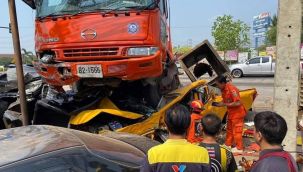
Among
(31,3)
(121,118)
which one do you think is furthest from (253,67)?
(121,118)

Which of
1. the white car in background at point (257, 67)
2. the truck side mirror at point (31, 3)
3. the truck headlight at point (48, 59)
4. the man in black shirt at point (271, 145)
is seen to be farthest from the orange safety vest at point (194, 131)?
the white car in background at point (257, 67)

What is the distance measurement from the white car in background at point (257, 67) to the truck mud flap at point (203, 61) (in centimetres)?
2190

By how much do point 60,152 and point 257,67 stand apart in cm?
3115

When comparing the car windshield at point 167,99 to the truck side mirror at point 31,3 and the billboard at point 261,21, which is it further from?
the billboard at point 261,21

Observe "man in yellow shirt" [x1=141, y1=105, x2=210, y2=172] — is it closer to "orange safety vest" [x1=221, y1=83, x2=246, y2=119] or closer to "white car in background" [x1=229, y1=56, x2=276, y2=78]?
"orange safety vest" [x1=221, y1=83, x2=246, y2=119]

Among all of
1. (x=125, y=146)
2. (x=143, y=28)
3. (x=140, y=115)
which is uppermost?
(x=143, y=28)

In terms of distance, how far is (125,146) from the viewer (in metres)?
3.76

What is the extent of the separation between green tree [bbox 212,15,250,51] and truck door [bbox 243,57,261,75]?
95.0ft

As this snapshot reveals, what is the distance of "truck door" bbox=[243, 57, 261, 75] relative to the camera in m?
32.9

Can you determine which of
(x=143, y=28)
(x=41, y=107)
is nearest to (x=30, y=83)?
(x=41, y=107)

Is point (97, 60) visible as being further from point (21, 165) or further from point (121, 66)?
point (21, 165)

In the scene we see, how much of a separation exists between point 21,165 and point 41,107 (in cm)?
567

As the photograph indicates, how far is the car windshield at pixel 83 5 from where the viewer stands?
26.2 feet

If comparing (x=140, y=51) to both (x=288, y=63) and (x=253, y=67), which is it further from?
(x=253, y=67)
